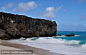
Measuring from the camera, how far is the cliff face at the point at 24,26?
20625mm

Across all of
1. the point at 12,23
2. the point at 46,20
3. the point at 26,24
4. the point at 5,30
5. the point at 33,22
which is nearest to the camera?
the point at 5,30

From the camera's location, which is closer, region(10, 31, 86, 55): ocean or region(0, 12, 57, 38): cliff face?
region(10, 31, 86, 55): ocean

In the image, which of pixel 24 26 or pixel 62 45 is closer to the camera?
pixel 62 45

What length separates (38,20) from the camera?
28.5 metres

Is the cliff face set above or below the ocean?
above

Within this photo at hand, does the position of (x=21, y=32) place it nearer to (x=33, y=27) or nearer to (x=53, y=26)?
(x=33, y=27)

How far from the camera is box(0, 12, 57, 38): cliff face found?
20.6 m

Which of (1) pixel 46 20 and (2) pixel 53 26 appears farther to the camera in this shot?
(2) pixel 53 26

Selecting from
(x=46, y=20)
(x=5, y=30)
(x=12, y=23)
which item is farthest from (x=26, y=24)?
(x=46, y=20)

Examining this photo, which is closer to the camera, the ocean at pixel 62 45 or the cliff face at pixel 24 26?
the ocean at pixel 62 45

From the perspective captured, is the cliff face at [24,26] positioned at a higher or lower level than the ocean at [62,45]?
higher

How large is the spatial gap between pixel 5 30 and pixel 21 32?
458 cm

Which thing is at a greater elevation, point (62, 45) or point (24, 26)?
point (24, 26)

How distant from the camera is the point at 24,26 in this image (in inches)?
966
